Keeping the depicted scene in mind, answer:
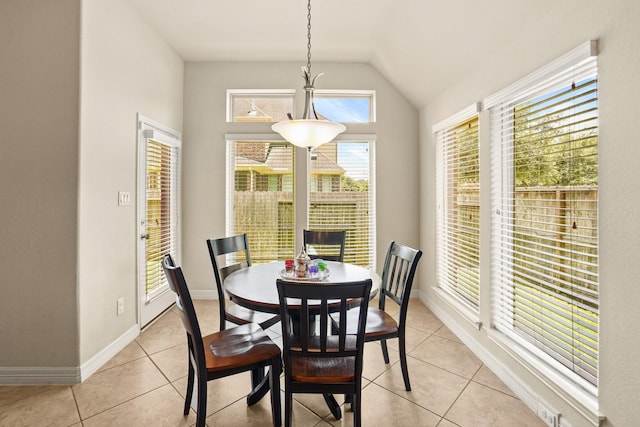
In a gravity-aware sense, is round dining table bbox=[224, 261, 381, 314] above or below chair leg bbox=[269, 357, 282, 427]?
above

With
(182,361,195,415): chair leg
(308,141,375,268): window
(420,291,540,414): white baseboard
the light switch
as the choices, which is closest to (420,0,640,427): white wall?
(420,291,540,414): white baseboard

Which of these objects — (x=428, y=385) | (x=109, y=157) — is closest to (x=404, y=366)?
(x=428, y=385)

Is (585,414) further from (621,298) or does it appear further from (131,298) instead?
(131,298)

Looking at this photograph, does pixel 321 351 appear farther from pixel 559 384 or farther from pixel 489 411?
pixel 559 384

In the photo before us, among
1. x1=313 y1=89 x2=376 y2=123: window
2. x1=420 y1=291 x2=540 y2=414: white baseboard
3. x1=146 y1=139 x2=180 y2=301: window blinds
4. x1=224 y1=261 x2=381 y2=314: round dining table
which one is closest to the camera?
x1=224 y1=261 x2=381 y2=314: round dining table

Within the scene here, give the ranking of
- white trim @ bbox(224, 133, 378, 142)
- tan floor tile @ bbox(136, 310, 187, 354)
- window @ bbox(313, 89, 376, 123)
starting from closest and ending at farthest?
tan floor tile @ bbox(136, 310, 187, 354) → white trim @ bbox(224, 133, 378, 142) → window @ bbox(313, 89, 376, 123)

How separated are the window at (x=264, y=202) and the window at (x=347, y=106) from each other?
72 cm

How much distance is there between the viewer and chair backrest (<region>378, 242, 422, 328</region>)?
2.17 metres

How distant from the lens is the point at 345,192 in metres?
4.12

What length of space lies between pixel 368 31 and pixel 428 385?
3.26 meters

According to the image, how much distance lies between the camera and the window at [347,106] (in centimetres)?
415

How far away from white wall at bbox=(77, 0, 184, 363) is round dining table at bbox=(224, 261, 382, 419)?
3.52ft

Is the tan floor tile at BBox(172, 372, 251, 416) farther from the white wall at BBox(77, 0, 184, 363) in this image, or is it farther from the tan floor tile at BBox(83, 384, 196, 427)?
the white wall at BBox(77, 0, 184, 363)

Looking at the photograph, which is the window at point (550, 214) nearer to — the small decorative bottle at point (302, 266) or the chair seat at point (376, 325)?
the chair seat at point (376, 325)
